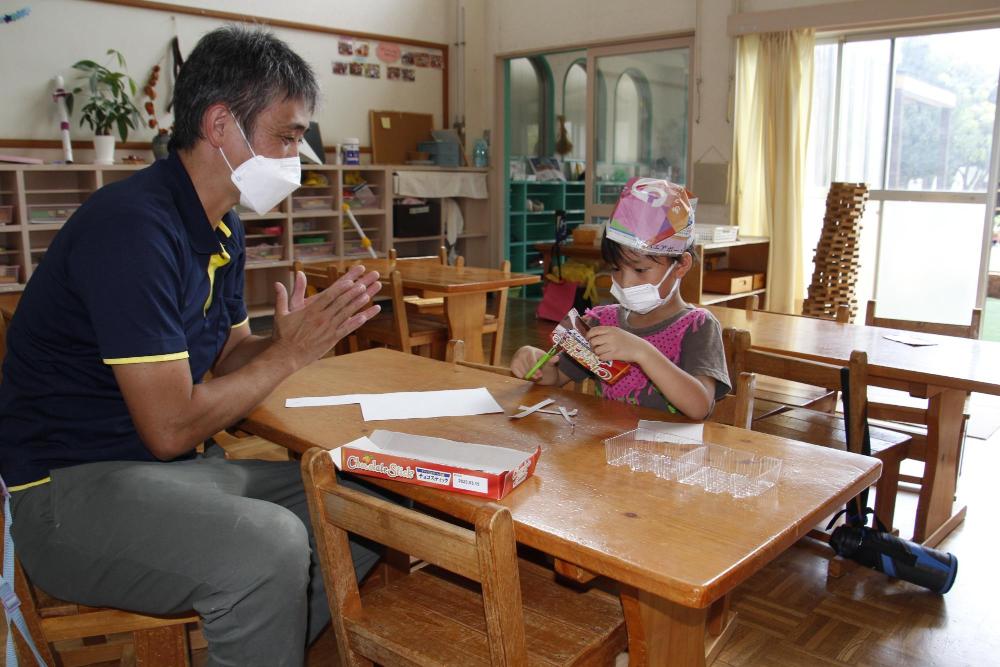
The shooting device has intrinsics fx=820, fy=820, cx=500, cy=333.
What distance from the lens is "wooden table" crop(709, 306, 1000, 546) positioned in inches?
95.2

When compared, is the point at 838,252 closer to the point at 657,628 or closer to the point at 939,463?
the point at 939,463

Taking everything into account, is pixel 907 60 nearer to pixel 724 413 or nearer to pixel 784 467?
pixel 724 413

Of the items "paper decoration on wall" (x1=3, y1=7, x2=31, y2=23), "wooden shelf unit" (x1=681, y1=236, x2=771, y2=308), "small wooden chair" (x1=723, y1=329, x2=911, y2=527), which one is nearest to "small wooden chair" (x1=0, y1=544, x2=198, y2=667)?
"small wooden chair" (x1=723, y1=329, x2=911, y2=527)

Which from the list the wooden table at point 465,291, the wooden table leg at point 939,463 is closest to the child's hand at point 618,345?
the wooden table leg at point 939,463

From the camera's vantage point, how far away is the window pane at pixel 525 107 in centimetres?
823

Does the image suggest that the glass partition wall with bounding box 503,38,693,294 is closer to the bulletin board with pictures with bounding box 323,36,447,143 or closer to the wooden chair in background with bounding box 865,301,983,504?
the bulletin board with pictures with bounding box 323,36,447,143

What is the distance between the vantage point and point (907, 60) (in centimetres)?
550

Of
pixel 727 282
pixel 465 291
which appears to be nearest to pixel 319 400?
pixel 465 291

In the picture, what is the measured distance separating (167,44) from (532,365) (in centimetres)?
532

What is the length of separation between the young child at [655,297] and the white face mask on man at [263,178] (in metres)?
0.68

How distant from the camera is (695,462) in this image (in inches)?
55.6

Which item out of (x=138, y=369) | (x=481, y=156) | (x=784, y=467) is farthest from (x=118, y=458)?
(x=481, y=156)

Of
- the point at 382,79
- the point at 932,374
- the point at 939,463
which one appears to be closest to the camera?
the point at 932,374

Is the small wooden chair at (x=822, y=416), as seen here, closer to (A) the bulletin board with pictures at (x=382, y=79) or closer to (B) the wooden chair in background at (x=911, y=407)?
(B) the wooden chair in background at (x=911, y=407)
